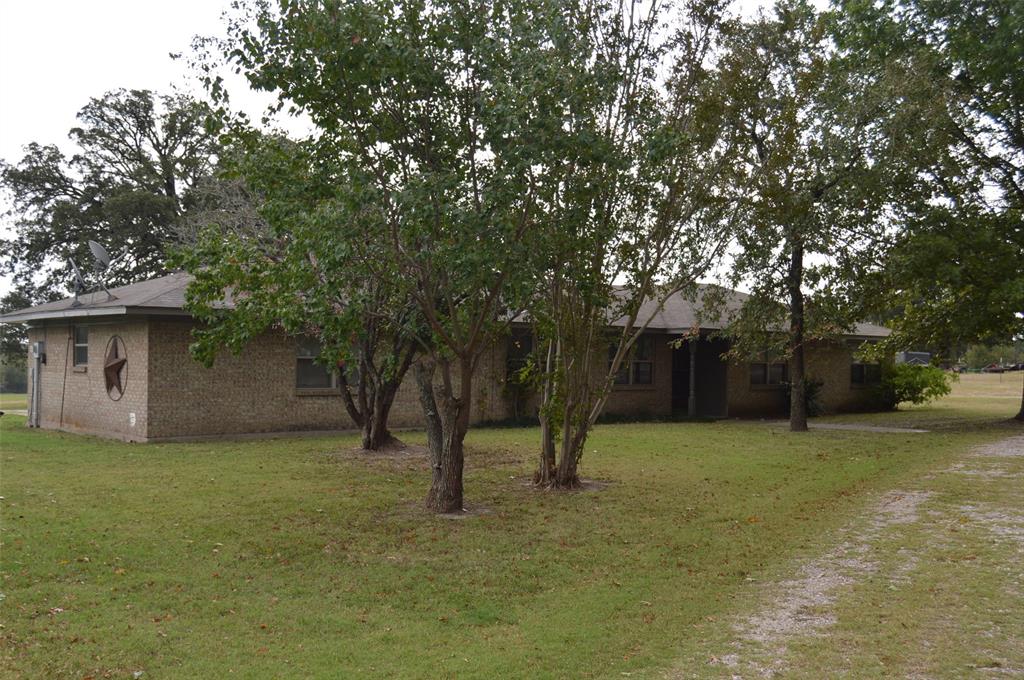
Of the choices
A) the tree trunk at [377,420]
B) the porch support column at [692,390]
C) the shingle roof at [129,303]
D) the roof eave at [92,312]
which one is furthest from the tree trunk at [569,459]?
the porch support column at [692,390]

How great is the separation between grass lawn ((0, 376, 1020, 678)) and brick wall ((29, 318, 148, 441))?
2150 mm

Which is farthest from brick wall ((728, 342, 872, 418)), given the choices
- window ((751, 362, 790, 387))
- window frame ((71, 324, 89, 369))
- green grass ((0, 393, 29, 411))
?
green grass ((0, 393, 29, 411))

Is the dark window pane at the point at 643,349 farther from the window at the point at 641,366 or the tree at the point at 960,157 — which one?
the tree at the point at 960,157

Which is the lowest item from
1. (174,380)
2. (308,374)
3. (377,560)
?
(377,560)

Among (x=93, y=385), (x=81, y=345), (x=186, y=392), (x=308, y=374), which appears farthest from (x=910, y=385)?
(x=81, y=345)

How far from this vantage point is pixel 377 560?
8008mm

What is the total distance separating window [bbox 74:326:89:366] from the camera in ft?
62.9

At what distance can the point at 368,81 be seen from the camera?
27.8ft

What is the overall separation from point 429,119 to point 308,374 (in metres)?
11.0

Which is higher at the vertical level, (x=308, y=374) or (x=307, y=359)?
(x=307, y=359)

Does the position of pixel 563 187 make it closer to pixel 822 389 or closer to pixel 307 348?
pixel 307 348

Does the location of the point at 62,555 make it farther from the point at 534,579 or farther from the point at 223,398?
the point at 223,398

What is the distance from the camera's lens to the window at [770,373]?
2677cm

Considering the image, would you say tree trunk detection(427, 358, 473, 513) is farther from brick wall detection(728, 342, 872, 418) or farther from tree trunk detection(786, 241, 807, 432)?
brick wall detection(728, 342, 872, 418)
